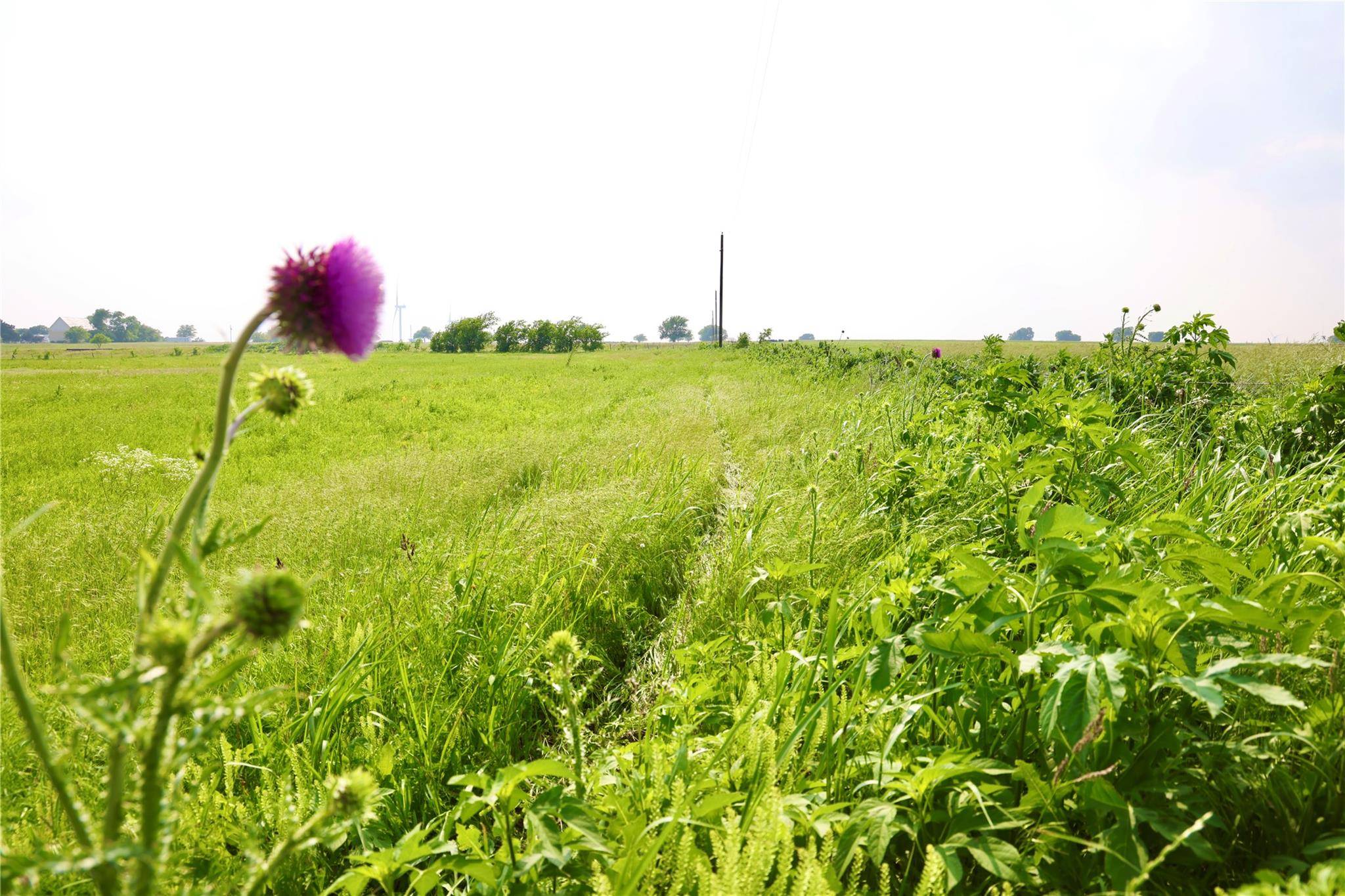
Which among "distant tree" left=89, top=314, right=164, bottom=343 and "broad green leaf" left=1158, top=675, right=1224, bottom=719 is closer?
"broad green leaf" left=1158, top=675, right=1224, bottom=719

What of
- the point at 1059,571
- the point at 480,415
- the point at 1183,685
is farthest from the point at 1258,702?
the point at 480,415

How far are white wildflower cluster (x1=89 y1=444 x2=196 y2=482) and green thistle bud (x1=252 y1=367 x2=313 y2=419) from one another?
6.62m

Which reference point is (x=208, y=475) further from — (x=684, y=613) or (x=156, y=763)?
(x=684, y=613)

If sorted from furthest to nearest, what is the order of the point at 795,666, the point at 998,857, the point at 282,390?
the point at 795,666 < the point at 998,857 < the point at 282,390

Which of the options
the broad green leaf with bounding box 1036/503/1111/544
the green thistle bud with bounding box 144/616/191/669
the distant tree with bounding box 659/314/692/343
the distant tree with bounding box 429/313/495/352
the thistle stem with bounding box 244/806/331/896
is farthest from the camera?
the distant tree with bounding box 659/314/692/343

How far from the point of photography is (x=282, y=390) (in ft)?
2.84

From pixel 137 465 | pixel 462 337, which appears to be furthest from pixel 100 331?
pixel 137 465

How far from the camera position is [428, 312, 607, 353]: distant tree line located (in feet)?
218

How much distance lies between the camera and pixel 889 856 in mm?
1536

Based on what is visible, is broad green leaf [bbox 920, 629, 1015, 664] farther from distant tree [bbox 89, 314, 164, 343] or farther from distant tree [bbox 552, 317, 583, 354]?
distant tree [bbox 89, 314, 164, 343]

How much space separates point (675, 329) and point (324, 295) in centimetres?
16081

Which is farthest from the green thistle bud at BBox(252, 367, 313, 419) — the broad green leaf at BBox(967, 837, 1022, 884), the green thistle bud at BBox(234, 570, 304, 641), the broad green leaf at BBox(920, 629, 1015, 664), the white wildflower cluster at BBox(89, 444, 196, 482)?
the white wildflower cluster at BBox(89, 444, 196, 482)

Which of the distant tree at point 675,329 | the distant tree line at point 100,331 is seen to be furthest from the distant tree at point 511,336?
the distant tree at point 675,329

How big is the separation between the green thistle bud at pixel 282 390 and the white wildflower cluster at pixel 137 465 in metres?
6.62
